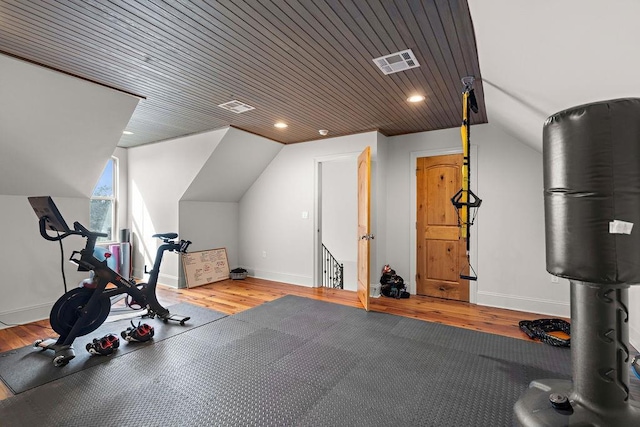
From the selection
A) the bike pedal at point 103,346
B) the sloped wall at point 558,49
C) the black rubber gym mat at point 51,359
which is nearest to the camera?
the sloped wall at point 558,49

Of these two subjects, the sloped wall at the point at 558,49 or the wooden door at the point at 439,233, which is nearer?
the sloped wall at the point at 558,49

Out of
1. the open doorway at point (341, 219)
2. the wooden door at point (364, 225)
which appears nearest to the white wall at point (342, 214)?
the open doorway at point (341, 219)

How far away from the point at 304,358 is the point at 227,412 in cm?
87

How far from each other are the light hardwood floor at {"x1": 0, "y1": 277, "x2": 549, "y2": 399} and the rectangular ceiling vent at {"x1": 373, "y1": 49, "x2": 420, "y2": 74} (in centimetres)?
284

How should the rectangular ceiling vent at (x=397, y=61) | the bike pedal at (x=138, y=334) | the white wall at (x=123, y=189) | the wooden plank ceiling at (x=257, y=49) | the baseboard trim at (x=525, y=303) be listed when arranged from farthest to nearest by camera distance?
the white wall at (x=123, y=189) < the baseboard trim at (x=525, y=303) < the bike pedal at (x=138, y=334) < the rectangular ceiling vent at (x=397, y=61) < the wooden plank ceiling at (x=257, y=49)

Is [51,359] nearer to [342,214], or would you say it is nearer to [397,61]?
[397,61]

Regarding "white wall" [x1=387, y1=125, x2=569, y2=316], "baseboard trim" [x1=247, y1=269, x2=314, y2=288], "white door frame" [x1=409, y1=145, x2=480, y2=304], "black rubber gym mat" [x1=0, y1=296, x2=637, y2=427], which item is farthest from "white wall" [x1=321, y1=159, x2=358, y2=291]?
"black rubber gym mat" [x1=0, y1=296, x2=637, y2=427]

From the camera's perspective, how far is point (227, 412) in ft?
6.52

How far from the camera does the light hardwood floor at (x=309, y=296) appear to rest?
3348 millimetres

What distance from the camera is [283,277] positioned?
225 inches

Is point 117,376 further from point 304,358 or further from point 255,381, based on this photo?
point 304,358

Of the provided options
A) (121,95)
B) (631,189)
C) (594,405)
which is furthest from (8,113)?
(594,405)

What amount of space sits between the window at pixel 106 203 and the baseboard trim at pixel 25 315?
6.80 feet

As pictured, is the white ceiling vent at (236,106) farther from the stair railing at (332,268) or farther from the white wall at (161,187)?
the stair railing at (332,268)
